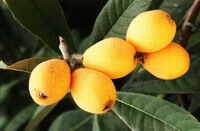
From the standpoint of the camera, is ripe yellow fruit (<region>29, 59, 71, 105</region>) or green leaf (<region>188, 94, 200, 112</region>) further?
green leaf (<region>188, 94, 200, 112</region>)

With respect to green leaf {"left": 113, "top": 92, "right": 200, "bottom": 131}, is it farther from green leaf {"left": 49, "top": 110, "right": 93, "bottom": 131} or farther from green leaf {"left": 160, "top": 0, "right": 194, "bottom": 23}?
green leaf {"left": 49, "top": 110, "right": 93, "bottom": 131}

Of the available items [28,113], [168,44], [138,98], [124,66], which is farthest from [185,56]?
[28,113]

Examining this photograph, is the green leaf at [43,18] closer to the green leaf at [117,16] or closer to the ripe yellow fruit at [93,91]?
the green leaf at [117,16]

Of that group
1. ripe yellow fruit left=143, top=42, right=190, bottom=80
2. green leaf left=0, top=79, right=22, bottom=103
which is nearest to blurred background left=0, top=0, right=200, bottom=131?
green leaf left=0, top=79, right=22, bottom=103

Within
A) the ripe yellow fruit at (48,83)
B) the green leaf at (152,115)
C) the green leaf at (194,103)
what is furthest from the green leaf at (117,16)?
the green leaf at (194,103)

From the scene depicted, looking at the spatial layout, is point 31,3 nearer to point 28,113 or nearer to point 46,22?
point 46,22

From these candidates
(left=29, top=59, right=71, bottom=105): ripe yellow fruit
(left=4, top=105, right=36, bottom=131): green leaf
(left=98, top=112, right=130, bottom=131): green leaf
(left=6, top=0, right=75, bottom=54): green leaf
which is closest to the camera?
(left=29, top=59, right=71, bottom=105): ripe yellow fruit

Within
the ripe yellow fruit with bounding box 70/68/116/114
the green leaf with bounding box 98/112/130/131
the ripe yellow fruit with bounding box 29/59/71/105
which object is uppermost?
the ripe yellow fruit with bounding box 29/59/71/105
